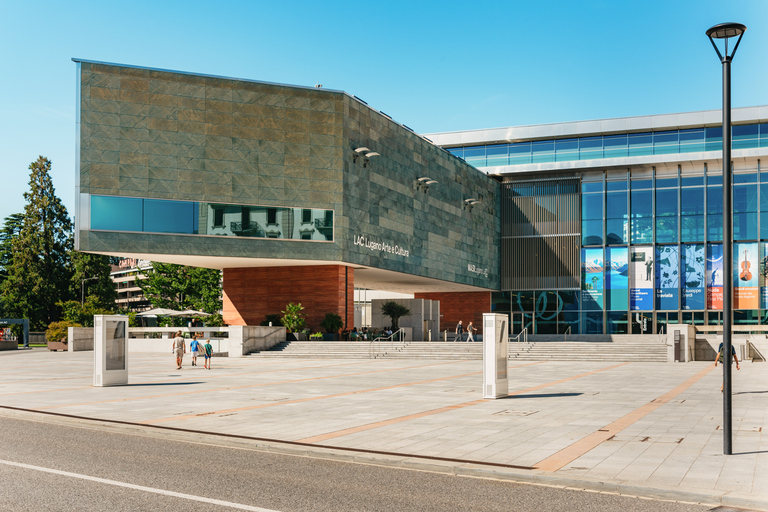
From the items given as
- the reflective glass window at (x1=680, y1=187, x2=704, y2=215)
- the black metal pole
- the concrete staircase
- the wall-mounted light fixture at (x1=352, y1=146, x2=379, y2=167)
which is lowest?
the concrete staircase

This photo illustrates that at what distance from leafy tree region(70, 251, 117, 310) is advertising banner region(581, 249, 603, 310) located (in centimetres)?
4934

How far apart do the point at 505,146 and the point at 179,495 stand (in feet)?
195

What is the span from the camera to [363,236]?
47.3 meters

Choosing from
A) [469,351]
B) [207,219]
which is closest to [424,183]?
[207,219]

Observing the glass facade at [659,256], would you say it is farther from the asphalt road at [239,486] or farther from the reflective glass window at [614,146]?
the asphalt road at [239,486]

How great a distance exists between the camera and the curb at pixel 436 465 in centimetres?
793

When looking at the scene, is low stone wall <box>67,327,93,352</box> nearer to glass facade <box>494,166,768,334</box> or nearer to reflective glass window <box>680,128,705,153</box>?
glass facade <box>494,166,768,334</box>

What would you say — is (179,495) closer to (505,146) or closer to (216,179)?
(216,179)

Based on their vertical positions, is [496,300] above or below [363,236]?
below

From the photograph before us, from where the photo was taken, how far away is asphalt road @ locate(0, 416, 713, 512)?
7555 mm

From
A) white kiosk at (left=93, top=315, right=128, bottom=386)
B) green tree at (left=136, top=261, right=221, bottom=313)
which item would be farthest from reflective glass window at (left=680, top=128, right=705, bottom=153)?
white kiosk at (left=93, top=315, right=128, bottom=386)

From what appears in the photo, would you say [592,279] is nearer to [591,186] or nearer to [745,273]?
[591,186]

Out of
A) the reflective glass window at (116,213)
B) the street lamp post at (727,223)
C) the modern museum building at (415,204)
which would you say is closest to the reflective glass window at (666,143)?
the modern museum building at (415,204)

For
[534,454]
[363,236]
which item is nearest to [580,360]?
[363,236]
